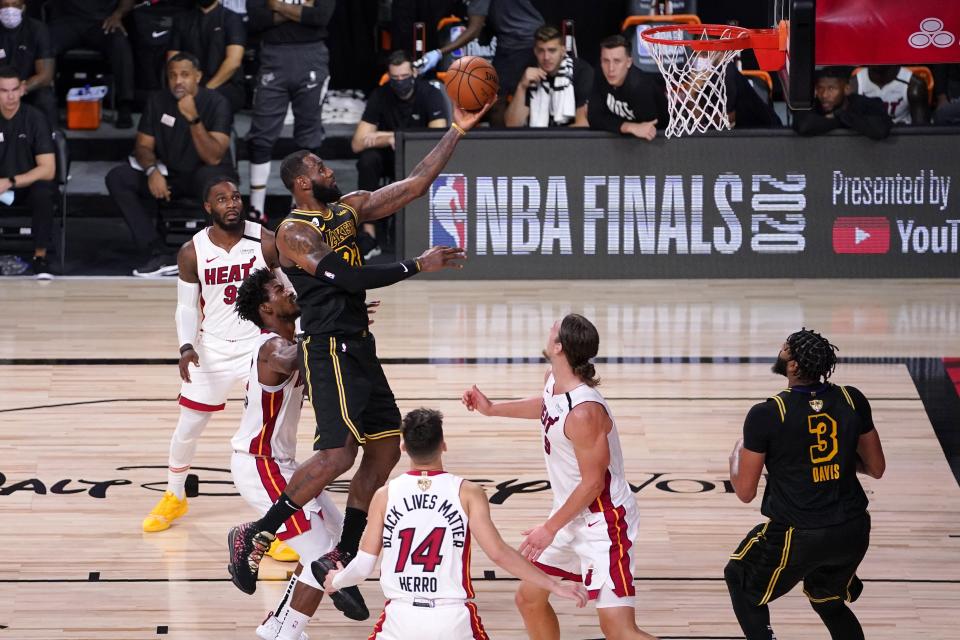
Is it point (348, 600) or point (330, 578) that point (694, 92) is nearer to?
point (348, 600)

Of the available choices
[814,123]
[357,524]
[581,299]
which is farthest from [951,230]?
[357,524]

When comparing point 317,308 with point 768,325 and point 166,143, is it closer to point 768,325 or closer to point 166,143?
point 768,325

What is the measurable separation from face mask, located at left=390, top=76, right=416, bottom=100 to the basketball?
15.9 feet

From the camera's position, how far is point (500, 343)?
33.4 feet

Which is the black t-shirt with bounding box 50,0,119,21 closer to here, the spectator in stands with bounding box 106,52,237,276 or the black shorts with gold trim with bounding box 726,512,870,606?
the spectator in stands with bounding box 106,52,237,276

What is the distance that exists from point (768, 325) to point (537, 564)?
5.75 m

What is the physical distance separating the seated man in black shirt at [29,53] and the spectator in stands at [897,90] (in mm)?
7423

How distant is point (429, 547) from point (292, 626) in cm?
120

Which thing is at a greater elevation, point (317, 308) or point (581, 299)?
point (317, 308)

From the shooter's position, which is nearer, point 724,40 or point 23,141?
point 724,40

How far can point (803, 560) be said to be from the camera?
492 cm

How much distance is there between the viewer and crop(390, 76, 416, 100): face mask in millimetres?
12312

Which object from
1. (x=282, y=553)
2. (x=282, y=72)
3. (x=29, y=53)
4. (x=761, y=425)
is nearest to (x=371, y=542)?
(x=761, y=425)

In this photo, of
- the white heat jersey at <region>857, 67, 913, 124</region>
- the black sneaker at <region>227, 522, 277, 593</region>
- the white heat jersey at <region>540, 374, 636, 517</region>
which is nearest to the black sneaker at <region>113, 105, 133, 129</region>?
the white heat jersey at <region>857, 67, 913, 124</region>
